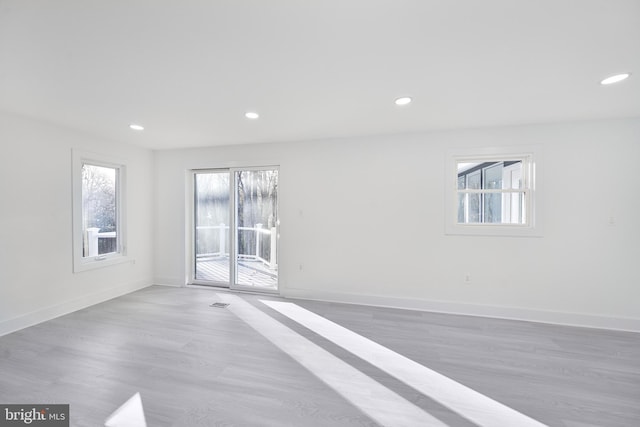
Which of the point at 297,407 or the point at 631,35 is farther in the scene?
→ the point at 297,407

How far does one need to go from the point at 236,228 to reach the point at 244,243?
0.29 meters

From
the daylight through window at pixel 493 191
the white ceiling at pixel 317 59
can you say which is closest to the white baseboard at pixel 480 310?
the daylight through window at pixel 493 191

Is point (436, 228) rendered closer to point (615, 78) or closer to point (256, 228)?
point (615, 78)

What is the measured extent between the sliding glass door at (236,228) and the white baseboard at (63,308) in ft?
3.50

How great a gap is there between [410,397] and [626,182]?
11.7 feet

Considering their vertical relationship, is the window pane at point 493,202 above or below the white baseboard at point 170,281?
above

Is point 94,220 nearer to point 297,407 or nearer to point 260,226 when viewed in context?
point 260,226

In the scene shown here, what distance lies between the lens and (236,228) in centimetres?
467

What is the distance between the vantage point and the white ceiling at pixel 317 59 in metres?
1.45

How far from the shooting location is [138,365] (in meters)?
2.36

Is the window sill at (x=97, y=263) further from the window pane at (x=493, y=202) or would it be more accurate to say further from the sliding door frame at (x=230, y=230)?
the window pane at (x=493, y=202)

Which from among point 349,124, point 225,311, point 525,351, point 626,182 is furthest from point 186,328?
point 626,182

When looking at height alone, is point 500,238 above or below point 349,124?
below

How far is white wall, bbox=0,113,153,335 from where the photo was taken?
9.65 ft
